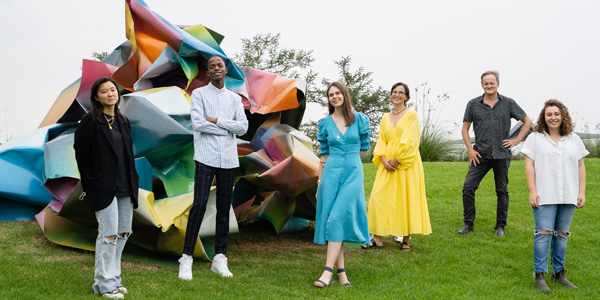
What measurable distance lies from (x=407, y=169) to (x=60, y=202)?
13.9 feet

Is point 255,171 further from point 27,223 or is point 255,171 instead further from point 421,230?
point 27,223

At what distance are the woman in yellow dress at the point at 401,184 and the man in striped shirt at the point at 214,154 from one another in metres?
2.19

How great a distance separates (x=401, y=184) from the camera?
6.51 m

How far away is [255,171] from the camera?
242 inches

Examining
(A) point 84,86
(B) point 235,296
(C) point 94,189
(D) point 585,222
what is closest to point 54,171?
(A) point 84,86

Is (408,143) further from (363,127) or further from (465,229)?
(465,229)

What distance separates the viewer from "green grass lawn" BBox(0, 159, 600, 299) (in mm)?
4574

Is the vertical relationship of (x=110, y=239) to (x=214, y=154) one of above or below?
below

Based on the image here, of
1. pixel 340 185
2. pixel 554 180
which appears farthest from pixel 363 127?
pixel 554 180

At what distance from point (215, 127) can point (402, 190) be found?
2716mm

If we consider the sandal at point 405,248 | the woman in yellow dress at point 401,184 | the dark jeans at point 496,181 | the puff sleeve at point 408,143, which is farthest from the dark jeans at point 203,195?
the dark jeans at point 496,181

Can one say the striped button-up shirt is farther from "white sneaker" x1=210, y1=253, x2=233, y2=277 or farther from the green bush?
the green bush

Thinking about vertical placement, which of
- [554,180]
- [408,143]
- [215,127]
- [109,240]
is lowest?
[109,240]

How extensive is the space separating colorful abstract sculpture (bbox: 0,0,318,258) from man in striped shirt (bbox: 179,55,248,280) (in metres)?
0.36
